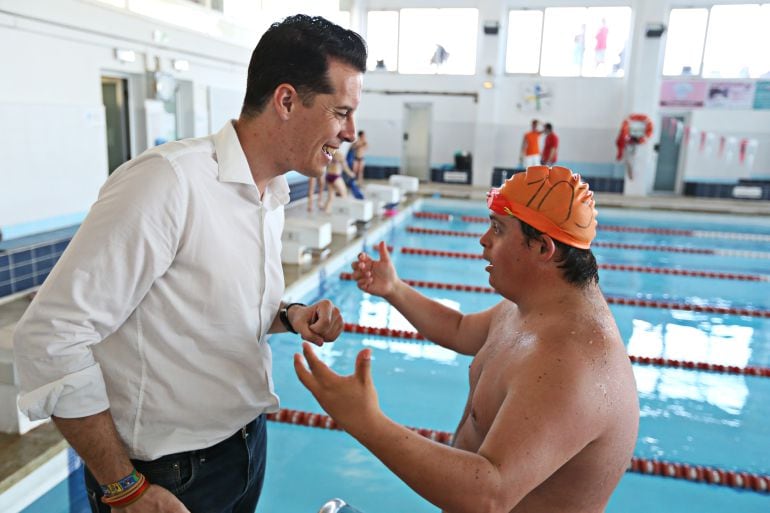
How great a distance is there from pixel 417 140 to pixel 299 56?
51.0 feet

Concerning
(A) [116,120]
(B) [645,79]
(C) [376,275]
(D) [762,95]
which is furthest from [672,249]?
(C) [376,275]

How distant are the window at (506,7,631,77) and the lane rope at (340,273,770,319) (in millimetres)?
10147

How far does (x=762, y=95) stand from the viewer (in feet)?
45.3

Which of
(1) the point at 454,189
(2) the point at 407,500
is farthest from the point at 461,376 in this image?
(1) the point at 454,189

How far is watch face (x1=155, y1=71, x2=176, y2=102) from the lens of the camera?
7172 millimetres

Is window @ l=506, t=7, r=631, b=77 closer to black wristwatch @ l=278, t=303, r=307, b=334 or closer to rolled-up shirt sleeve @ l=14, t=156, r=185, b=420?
black wristwatch @ l=278, t=303, r=307, b=334

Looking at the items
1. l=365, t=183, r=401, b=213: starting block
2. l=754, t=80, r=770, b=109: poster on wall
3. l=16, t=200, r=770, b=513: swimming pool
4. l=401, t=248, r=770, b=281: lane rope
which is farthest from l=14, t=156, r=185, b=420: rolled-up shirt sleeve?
l=754, t=80, r=770, b=109: poster on wall

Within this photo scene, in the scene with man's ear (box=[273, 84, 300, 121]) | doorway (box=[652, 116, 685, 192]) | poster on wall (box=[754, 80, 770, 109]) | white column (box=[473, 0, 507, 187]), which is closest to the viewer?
man's ear (box=[273, 84, 300, 121])

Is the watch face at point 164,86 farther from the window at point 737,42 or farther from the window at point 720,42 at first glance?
the window at point 737,42

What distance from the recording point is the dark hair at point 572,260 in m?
1.49

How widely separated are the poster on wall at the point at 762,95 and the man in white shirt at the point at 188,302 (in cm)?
1567

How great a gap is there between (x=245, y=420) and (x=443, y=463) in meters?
0.59

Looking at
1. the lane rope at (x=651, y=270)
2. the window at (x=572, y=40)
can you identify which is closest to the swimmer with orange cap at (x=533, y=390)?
the lane rope at (x=651, y=270)

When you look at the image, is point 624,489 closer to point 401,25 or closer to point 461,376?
point 461,376
